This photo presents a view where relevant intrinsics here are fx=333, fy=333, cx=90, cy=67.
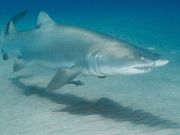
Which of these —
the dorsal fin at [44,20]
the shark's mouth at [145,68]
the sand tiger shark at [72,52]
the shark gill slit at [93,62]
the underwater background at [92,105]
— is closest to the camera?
the shark's mouth at [145,68]

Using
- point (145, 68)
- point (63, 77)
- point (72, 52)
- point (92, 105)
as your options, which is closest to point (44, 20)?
point (72, 52)

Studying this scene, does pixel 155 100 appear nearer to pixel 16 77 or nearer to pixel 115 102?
pixel 115 102

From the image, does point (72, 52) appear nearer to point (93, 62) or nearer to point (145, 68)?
point (93, 62)

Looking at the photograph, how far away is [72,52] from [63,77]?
2.50 ft

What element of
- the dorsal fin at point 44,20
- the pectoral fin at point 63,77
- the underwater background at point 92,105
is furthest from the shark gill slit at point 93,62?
the dorsal fin at point 44,20

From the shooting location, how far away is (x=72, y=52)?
7.00 metres

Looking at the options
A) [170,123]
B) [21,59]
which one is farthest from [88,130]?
[21,59]

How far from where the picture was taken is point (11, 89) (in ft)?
29.6

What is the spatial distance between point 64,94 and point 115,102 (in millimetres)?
1493

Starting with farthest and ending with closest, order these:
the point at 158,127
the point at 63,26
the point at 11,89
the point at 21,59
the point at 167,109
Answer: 1. the point at 11,89
2. the point at 21,59
3. the point at 63,26
4. the point at 167,109
5. the point at 158,127

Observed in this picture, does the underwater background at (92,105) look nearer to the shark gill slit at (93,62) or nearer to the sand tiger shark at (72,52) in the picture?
the sand tiger shark at (72,52)

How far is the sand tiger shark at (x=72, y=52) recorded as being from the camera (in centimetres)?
573

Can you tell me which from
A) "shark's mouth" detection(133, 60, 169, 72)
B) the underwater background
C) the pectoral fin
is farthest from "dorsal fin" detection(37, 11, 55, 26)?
"shark's mouth" detection(133, 60, 169, 72)

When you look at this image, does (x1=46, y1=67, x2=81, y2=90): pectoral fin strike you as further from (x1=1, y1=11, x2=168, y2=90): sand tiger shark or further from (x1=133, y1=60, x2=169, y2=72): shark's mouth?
(x1=133, y1=60, x2=169, y2=72): shark's mouth
